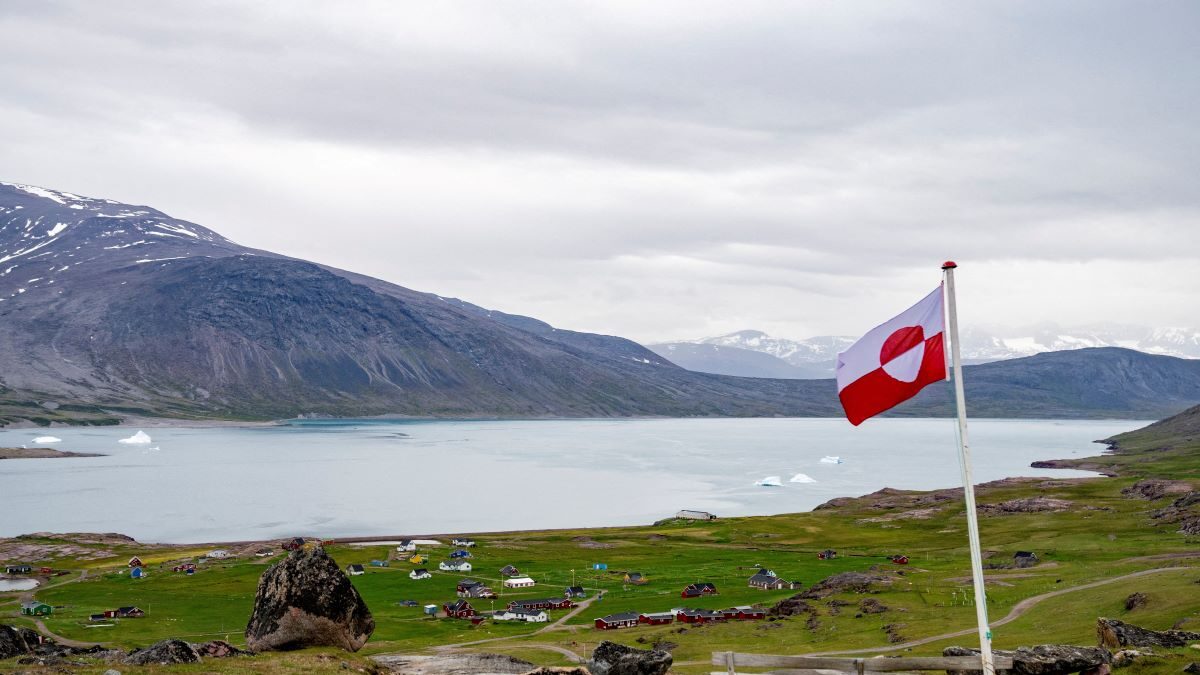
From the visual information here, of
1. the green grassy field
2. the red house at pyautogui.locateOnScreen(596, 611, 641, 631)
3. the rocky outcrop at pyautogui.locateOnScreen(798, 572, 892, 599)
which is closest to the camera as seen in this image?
the green grassy field

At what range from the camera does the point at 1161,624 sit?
1844 inches

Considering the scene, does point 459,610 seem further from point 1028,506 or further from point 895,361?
point 1028,506

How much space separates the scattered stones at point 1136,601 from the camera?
5363 cm

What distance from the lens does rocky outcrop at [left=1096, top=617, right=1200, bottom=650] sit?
101 feet

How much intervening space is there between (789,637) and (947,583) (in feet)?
77.1

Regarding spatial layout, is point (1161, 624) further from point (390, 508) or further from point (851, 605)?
point (390, 508)

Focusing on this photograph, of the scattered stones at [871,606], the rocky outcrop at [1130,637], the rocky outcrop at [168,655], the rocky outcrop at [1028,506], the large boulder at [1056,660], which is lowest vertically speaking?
the scattered stones at [871,606]

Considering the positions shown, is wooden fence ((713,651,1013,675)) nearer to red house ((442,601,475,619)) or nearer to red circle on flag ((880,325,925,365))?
red circle on flag ((880,325,925,365))

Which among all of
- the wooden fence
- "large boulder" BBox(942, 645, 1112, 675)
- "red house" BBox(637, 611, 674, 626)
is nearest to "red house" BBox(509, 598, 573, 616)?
"red house" BBox(637, 611, 674, 626)

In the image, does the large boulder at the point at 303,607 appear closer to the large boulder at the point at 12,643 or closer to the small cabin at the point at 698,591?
the large boulder at the point at 12,643

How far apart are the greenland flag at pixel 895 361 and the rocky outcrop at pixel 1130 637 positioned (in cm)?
1580

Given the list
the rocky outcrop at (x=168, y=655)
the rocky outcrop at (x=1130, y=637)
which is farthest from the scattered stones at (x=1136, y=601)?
the rocky outcrop at (x=168, y=655)

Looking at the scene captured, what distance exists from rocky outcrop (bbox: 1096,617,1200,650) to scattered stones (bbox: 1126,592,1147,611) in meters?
22.2

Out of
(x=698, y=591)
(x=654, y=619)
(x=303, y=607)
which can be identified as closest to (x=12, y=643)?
(x=303, y=607)
